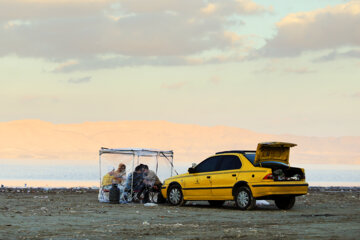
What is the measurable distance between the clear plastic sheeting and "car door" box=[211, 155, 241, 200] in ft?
12.0

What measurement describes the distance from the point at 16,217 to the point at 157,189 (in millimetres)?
8715

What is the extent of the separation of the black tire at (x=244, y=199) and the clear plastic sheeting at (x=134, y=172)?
4597 mm

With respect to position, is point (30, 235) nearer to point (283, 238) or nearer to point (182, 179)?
point (283, 238)

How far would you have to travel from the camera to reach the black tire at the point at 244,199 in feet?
74.3

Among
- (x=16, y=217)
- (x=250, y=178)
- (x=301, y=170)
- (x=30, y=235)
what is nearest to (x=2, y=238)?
(x=30, y=235)

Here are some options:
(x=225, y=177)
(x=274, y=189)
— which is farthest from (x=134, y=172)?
(x=274, y=189)

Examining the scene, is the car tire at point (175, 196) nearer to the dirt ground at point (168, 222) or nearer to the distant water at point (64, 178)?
the dirt ground at point (168, 222)

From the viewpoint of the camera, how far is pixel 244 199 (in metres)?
22.9

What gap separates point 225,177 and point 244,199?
111 centimetres

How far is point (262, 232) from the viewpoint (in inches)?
611

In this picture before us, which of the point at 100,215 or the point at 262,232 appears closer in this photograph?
the point at 262,232

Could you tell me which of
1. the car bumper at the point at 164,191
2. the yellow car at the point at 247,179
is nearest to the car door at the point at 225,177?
the yellow car at the point at 247,179

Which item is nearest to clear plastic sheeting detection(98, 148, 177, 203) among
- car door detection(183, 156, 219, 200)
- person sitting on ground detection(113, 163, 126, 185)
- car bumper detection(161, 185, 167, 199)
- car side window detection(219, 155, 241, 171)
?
person sitting on ground detection(113, 163, 126, 185)

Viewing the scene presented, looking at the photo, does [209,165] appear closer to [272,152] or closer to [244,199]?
[244,199]
